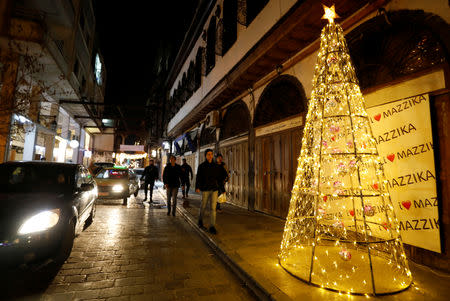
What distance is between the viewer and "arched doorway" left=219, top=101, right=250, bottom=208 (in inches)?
387

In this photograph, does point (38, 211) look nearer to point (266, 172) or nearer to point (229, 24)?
point (266, 172)

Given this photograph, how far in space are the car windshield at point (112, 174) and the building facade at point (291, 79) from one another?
5108 millimetres

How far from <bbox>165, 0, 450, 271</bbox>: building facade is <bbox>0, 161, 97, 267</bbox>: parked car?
18.4 ft

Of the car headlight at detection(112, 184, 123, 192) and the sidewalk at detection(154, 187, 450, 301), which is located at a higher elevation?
the car headlight at detection(112, 184, 123, 192)

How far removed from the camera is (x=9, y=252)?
2.69m

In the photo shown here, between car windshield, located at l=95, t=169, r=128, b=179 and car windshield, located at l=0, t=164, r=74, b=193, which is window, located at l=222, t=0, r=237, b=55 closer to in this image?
car windshield, located at l=95, t=169, r=128, b=179

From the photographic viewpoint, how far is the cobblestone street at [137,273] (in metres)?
2.88

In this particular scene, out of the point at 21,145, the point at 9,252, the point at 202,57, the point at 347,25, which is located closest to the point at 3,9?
the point at 21,145

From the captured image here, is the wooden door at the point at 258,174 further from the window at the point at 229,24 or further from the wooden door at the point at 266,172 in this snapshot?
the window at the point at 229,24

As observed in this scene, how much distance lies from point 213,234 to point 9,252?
3.74 m

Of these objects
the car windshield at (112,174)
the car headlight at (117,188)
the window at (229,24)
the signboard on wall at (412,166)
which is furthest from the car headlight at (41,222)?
the window at (229,24)

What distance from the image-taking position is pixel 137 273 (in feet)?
11.4

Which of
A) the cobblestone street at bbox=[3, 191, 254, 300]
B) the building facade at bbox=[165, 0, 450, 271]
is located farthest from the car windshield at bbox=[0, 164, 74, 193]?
the building facade at bbox=[165, 0, 450, 271]

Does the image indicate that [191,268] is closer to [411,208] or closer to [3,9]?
[411,208]
